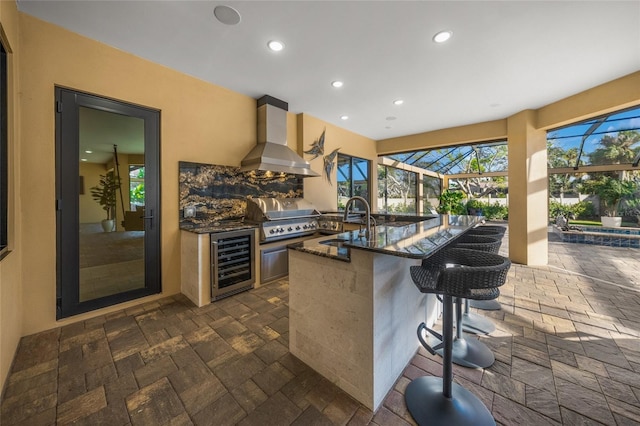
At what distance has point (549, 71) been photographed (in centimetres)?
292

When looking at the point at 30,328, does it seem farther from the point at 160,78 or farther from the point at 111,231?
the point at 160,78

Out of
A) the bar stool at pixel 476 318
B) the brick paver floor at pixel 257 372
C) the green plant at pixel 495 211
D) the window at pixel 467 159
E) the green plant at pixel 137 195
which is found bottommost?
the brick paver floor at pixel 257 372

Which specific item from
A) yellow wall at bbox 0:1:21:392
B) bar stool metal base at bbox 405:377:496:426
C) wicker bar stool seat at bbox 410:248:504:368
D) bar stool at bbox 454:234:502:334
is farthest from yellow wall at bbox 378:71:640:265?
yellow wall at bbox 0:1:21:392

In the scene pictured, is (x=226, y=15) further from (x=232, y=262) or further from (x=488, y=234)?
(x=488, y=234)

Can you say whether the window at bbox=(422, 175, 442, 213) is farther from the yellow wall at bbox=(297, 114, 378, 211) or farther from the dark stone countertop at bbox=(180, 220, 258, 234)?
the dark stone countertop at bbox=(180, 220, 258, 234)

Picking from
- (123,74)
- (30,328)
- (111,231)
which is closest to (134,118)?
(123,74)

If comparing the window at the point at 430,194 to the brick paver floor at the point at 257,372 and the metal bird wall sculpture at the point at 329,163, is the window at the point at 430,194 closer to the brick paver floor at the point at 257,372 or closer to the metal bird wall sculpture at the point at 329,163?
the metal bird wall sculpture at the point at 329,163

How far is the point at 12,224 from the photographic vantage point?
185 centimetres

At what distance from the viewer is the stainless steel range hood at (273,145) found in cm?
346

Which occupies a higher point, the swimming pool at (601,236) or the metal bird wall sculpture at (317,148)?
the metal bird wall sculpture at (317,148)

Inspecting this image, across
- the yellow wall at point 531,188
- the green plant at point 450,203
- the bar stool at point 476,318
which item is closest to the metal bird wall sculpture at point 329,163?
the bar stool at point 476,318

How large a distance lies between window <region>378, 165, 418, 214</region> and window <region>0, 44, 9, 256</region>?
6.29 meters

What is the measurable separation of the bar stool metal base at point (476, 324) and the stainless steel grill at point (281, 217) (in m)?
2.29

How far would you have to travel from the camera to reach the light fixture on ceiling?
1957 mm
